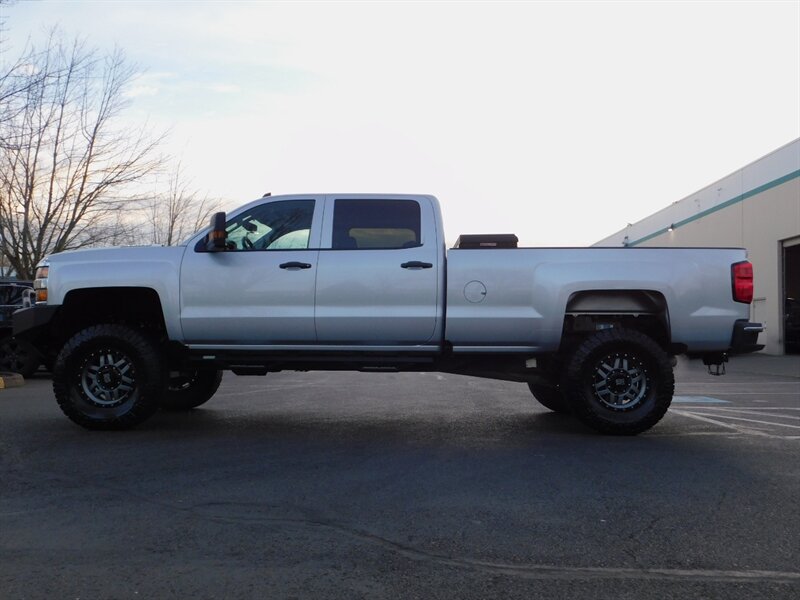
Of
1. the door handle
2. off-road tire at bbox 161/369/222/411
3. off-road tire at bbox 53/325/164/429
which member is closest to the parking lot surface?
off-road tire at bbox 53/325/164/429

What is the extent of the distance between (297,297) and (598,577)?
4434 mm

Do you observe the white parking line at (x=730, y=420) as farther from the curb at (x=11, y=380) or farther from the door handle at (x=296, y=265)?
the curb at (x=11, y=380)

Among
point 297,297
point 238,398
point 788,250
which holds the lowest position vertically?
point 238,398

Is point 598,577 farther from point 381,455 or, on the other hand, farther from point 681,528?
point 381,455

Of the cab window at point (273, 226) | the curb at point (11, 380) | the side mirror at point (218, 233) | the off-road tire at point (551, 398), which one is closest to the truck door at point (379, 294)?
the cab window at point (273, 226)

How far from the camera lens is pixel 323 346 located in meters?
7.21

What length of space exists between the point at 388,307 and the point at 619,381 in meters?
2.29

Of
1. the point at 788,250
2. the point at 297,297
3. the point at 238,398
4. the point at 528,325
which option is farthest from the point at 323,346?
the point at 788,250

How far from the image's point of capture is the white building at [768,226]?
77.9ft

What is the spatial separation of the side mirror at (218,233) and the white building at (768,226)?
21.1 m

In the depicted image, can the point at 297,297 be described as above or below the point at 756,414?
above

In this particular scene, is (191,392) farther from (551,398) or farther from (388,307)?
(551,398)

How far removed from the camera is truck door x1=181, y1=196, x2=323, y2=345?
7176 mm

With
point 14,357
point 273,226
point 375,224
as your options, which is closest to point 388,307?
point 375,224
